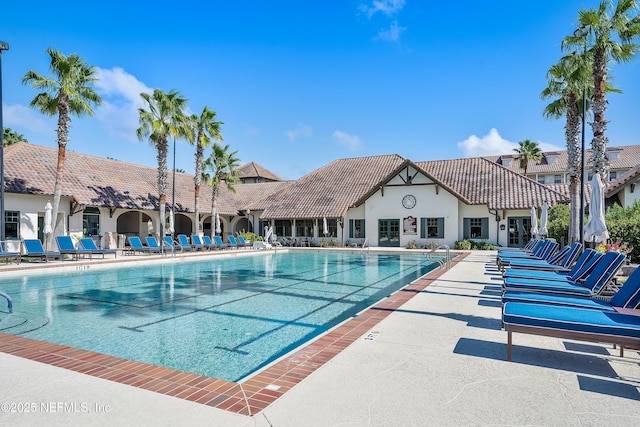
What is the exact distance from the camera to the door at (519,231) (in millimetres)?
24828

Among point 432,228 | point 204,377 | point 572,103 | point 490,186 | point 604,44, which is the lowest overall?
point 204,377

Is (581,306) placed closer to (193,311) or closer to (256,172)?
(193,311)

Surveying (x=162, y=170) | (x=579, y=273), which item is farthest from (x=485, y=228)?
(x=162, y=170)

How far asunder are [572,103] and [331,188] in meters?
19.4

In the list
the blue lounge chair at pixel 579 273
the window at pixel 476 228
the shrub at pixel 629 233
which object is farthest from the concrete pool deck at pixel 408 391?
the window at pixel 476 228

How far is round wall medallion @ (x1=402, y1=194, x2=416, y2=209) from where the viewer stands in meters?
27.7

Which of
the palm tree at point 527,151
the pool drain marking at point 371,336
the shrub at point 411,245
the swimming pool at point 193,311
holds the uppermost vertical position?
the palm tree at point 527,151

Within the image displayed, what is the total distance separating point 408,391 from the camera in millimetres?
3520

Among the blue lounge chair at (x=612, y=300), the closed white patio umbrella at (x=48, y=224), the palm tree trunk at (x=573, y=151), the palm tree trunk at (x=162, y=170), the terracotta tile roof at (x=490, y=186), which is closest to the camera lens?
the blue lounge chair at (x=612, y=300)

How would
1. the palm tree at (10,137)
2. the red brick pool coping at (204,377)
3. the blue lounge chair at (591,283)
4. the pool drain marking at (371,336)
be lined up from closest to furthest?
the red brick pool coping at (204,377), the pool drain marking at (371,336), the blue lounge chair at (591,283), the palm tree at (10,137)

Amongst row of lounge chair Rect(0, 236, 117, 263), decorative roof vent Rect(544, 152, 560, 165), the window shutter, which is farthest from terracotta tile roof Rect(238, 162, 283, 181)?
decorative roof vent Rect(544, 152, 560, 165)

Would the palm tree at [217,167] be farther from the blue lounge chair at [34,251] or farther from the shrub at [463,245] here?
the shrub at [463,245]

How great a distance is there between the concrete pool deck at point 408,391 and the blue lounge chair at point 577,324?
37 centimetres

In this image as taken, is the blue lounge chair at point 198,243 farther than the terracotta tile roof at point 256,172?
No
